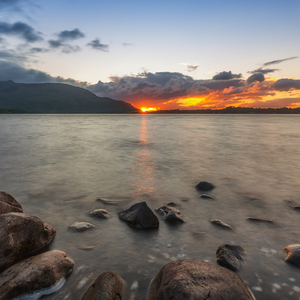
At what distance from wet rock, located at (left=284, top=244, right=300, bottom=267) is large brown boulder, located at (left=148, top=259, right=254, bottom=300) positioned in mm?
1725

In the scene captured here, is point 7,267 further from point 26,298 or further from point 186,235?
point 186,235

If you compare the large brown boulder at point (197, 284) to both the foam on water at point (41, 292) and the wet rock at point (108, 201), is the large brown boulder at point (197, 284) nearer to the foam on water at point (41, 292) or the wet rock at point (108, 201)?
the foam on water at point (41, 292)

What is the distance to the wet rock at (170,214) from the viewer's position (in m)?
5.62

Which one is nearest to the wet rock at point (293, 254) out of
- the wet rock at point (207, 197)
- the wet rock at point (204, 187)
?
the wet rock at point (207, 197)

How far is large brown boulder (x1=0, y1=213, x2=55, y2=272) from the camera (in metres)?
3.68

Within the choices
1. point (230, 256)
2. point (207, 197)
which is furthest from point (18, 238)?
point (207, 197)

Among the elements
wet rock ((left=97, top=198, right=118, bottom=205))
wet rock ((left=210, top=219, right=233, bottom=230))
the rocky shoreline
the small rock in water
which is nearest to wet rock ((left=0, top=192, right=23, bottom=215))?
the rocky shoreline

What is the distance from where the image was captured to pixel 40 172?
10.9m

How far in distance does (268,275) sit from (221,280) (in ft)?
4.82

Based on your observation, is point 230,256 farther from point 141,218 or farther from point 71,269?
point 71,269

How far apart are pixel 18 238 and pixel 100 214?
7.39ft

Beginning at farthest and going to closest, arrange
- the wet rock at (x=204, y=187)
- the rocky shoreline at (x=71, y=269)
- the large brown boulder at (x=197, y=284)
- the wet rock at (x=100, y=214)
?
the wet rock at (x=204, y=187) < the wet rock at (x=100, y=214) < the rocky shoreline at (x=71, y=269) < the large brown boulder at (x=197, y=284)

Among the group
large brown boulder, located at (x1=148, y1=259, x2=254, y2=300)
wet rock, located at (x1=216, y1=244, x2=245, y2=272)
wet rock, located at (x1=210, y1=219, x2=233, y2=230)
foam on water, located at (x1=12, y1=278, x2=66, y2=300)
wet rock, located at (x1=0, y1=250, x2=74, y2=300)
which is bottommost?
wet rock, located at (x1=210, y1=219, x2=233, y2=230)

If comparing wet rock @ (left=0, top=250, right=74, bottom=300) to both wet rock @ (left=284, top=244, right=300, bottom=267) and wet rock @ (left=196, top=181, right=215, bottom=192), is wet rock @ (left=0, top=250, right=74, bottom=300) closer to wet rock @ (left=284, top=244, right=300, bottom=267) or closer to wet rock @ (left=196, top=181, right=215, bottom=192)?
wet rock @ (left=284, top=244, right=300, bottom=267)
